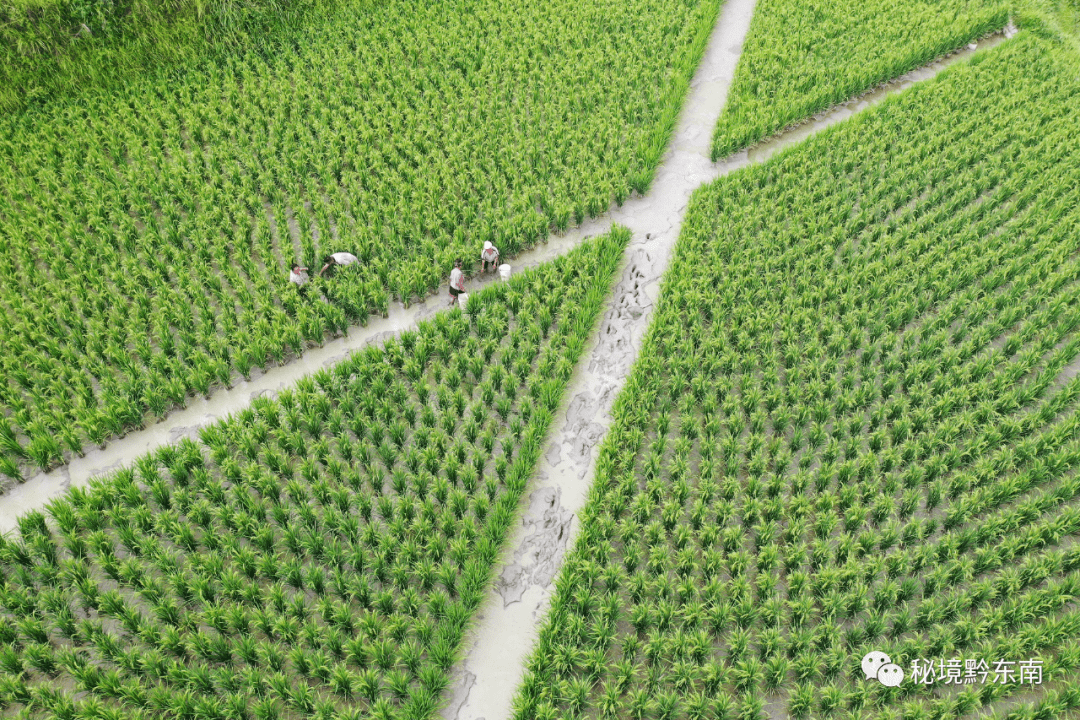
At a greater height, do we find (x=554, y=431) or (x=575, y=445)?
(x=554, y=431)

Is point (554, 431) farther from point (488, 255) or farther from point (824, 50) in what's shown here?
point (824, 50)

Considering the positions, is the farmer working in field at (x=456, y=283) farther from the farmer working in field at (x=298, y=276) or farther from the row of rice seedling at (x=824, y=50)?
the row of rice seedling at (x=824, y=50)

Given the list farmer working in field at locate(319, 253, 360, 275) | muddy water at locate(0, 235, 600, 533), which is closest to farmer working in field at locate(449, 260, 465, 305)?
muddy water at locate(0, 235, 600, 533)

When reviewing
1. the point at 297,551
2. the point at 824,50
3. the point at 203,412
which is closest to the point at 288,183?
the point at 203,412

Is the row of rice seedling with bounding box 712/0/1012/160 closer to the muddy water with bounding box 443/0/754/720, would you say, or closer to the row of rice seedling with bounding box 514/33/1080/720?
the muddy water with bounding box 443/0/754/720

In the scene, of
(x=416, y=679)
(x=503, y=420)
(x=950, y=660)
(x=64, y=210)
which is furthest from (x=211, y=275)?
(x=950, y=660)

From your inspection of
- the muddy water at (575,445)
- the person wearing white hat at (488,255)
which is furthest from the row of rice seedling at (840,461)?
the person wearing white hat at (488,255)
